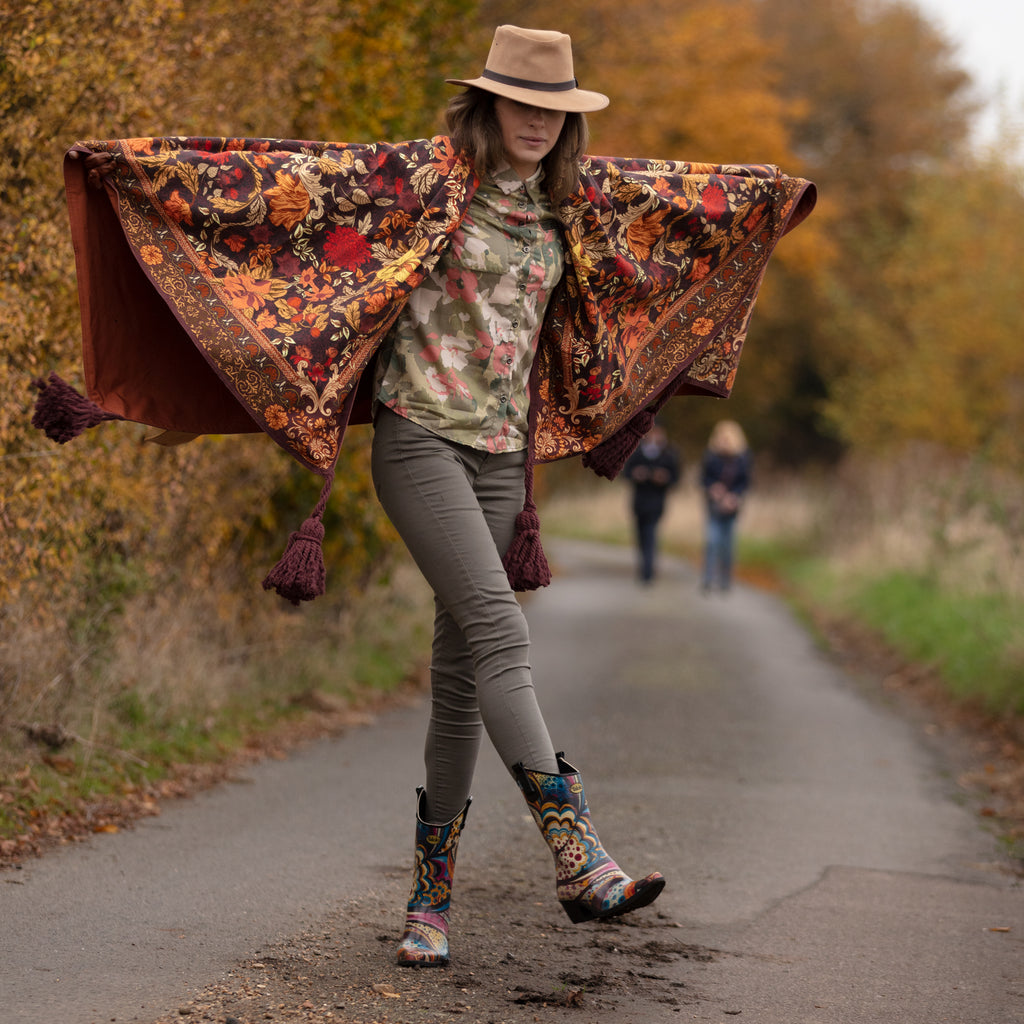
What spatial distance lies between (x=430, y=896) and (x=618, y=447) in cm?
138

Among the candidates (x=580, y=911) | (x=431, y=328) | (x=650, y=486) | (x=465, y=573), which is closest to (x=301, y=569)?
(x=465, y=573)

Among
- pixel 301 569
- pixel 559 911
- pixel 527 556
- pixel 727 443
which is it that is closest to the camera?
pixel 301 569

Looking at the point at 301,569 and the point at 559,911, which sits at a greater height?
the point at 301,569

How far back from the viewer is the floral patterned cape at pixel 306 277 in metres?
3.76

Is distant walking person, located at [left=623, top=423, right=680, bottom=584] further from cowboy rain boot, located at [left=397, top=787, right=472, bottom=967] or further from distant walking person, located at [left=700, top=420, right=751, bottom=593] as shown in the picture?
cowboy rain boot, located at [left=397, top=787, right=472, bottom=967]

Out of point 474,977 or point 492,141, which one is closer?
point 474,977

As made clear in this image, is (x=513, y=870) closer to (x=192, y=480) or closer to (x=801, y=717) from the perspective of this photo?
(x=192, y=480)

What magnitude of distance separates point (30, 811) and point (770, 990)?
8.61 feet

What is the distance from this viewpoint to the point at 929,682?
10750mm

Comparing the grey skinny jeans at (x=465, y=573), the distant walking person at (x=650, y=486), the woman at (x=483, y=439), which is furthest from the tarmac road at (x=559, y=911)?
the distant walking person at (x=650, y=486)

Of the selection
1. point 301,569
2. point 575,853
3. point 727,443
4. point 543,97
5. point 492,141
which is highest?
point 543,97

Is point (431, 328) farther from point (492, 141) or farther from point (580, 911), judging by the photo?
point (580, 911)

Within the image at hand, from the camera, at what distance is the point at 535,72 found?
3.74 meters

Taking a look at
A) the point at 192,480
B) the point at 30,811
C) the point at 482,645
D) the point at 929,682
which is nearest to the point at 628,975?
the point at 482,645
